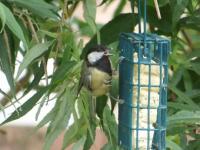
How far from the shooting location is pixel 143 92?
6.95 feet

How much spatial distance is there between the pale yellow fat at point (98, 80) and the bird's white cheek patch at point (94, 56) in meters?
0.04

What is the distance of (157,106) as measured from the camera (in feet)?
6.89

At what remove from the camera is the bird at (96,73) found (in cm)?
200

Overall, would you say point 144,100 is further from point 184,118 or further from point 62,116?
point 62,116

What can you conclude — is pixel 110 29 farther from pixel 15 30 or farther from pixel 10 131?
pixel 10 131

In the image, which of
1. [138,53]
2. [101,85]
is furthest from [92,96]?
[138,53]

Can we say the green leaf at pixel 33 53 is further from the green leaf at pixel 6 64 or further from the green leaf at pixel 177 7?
the green leaf at pixel 177 7

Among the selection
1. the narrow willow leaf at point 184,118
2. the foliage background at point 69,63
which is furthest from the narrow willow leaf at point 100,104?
the narrow willow leaf at point 184,118

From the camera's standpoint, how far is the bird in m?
2.00

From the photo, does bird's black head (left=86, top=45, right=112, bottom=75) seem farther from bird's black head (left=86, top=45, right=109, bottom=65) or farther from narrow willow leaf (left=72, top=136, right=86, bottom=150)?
narrow willow leaf (left=72, top=136, right=86, bottom=150)

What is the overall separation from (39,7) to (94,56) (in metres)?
0.25

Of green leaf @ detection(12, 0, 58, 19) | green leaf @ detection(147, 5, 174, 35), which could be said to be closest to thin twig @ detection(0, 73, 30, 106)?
green leaf @ detection(147, 5, 174, 35)

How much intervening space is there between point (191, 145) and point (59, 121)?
1.89 ft

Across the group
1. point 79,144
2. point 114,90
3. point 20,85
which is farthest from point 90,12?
point 20,85
